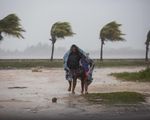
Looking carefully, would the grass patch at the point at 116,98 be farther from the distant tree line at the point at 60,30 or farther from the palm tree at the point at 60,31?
the palm tree at the point at 60,31

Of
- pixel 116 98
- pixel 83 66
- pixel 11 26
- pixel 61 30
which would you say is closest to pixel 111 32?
pixel 61 30

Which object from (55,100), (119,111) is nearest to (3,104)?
(55,100)

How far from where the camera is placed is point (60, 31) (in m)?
44.4

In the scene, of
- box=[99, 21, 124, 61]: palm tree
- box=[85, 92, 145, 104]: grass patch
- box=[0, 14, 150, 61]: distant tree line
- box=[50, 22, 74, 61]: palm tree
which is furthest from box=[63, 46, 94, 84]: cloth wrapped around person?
box=[99, 21, 124, 61]: palm tree

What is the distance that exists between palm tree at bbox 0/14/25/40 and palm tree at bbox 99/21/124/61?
1108 centimetres

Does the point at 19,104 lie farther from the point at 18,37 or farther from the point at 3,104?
the point at 18,37

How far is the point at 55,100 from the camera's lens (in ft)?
29.9

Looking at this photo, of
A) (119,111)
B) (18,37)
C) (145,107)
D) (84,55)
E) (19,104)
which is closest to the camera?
(119,111)

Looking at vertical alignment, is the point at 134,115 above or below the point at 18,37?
below

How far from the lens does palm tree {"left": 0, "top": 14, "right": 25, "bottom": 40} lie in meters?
37.1

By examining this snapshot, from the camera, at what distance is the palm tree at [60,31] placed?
4416cm

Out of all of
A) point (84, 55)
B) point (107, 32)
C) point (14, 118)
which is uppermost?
point (107, 32)

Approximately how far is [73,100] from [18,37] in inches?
1134

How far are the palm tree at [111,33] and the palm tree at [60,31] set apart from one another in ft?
11.3
